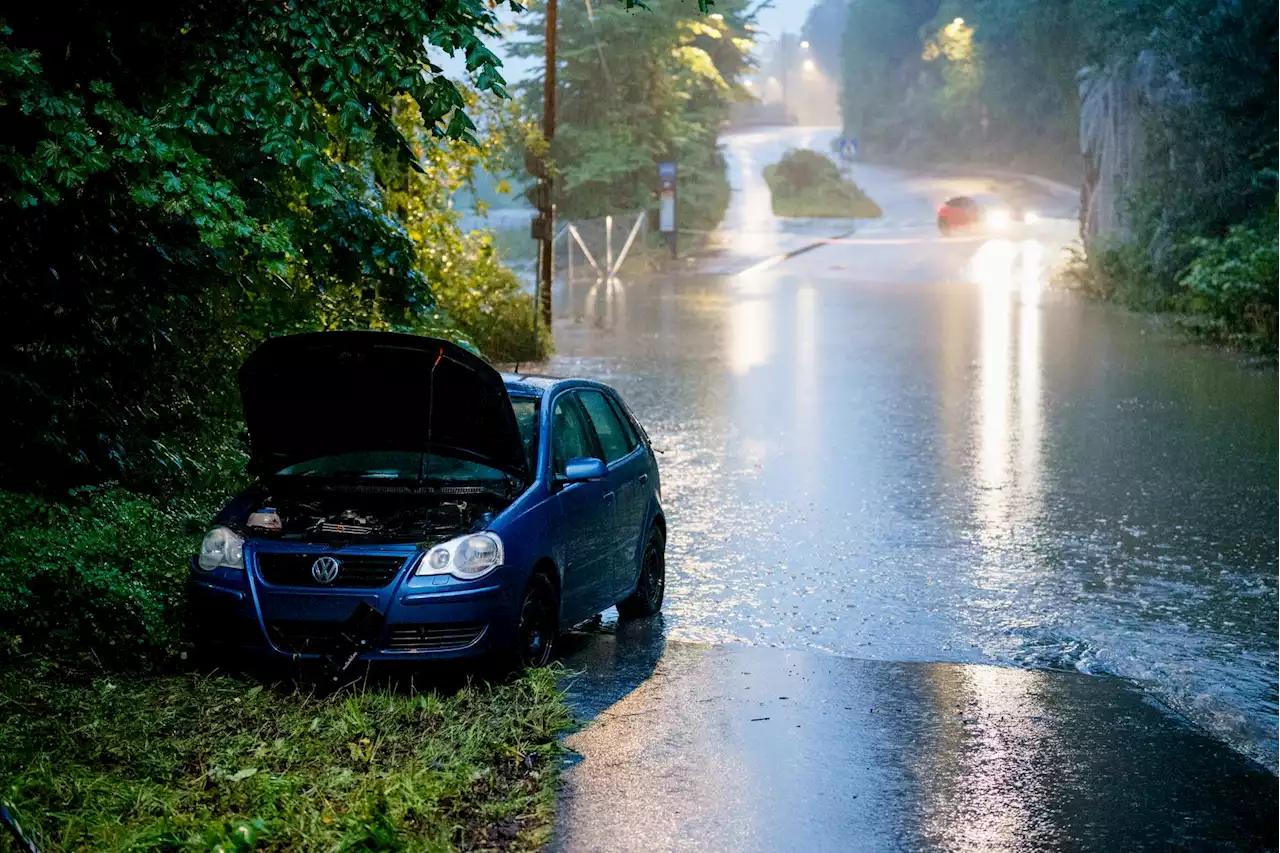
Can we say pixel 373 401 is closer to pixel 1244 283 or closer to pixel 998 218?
pixel 1244 283

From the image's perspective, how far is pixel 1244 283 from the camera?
2619cm

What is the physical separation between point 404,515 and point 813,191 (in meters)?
72.8

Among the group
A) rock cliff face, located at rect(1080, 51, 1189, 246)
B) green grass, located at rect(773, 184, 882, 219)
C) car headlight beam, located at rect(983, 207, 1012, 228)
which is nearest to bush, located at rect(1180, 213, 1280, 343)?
rock cliff face, located at rect(1080, 51, 1189, 246)

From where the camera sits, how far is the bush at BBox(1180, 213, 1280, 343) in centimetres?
2594

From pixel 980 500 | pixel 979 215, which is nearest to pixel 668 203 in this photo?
pixel 979 215

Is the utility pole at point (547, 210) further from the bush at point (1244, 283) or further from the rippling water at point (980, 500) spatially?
the bush at point (1244, 283)

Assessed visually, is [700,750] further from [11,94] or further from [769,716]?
[11,94]

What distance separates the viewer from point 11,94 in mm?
8352

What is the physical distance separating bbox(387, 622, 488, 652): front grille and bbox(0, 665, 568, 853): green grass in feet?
0.70

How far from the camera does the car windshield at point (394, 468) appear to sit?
833 centimetres

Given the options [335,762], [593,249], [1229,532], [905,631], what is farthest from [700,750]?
[593,249]

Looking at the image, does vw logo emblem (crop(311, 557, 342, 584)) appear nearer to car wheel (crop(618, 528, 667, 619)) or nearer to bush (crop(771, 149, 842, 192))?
car wheel (crop(618, 528, 667, 619))

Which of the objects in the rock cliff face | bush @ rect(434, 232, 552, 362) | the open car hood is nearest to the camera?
the open car hood

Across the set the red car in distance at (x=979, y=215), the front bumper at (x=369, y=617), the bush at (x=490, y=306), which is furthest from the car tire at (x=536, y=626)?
the red car in distance at (x=979, y=215)
